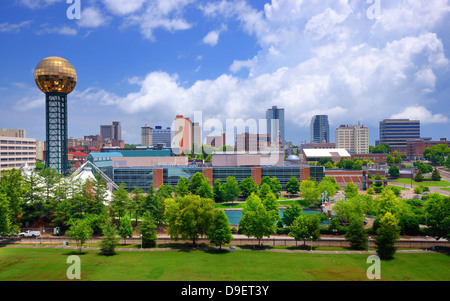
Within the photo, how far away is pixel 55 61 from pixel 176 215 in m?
37.7

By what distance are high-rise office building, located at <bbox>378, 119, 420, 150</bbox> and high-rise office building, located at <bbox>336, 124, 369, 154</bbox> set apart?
384 inches

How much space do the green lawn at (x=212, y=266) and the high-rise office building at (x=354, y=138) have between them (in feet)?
507

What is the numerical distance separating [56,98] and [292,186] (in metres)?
49.1

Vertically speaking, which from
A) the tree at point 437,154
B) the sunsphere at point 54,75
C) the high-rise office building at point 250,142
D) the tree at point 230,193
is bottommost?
the tree at point 230,193

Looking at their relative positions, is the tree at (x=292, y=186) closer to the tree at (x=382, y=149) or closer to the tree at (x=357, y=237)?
the tree at (x=357, y=237)

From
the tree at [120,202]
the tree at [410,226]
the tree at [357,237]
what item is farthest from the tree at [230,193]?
the tree at [357,237]

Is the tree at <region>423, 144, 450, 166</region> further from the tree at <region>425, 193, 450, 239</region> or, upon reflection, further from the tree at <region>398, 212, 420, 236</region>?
the tree at <region>425, 193, 450, 239</region>

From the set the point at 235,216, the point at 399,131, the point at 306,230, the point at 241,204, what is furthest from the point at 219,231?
the point at 399,131

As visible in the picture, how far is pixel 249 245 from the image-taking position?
3284 centimetres

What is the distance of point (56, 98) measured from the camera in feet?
179

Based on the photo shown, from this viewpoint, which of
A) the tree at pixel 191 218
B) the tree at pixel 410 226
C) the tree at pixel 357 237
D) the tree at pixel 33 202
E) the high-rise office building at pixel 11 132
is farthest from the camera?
the high-rise office building at pixel 11 132

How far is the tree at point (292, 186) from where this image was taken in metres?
66.1

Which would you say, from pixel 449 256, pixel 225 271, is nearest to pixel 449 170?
pixel 449 256

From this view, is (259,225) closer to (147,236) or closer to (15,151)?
(147,236)
